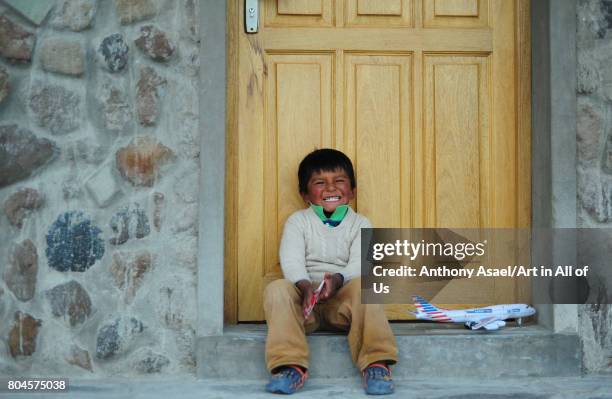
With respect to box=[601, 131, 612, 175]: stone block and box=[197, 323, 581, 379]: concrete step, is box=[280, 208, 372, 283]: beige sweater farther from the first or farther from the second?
box=[601, 131, 612, 175]: stone block

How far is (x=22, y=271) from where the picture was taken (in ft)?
11.9

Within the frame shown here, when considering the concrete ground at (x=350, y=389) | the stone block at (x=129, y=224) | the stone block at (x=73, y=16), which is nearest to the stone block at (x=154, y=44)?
the stone block at (x=73, y=16)

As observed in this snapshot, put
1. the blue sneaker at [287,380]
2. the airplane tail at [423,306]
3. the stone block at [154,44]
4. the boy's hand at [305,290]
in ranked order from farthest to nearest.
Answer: the airplane tail at [423,306] → the stone block at [154,44] → the boy's hand at [305,290] → the blue sneaker at [287,380]

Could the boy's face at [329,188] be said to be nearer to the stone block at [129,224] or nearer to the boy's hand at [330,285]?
the boy's hand at [330,285]

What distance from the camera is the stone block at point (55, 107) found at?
365 cm

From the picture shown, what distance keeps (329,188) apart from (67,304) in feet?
4.36

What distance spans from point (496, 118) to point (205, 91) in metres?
1.47

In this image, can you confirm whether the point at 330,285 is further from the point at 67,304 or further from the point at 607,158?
the point at 607,158

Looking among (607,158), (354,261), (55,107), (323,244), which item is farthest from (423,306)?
(55,107)

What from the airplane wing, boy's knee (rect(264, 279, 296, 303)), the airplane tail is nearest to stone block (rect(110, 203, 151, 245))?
boy's knee (rect(264, 279, 296, 303))

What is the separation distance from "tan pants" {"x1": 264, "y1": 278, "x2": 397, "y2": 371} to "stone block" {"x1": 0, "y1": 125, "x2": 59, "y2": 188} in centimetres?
122

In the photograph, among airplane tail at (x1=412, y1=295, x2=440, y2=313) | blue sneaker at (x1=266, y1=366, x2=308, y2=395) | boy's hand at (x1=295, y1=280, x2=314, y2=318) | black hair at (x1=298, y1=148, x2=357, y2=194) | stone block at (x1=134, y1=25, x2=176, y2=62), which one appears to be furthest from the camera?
airplane tail at (x1=412, y1=295, x2=440, y2=313)

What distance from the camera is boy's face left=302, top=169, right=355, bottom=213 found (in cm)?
379

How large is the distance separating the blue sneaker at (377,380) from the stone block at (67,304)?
1312 millimetres
